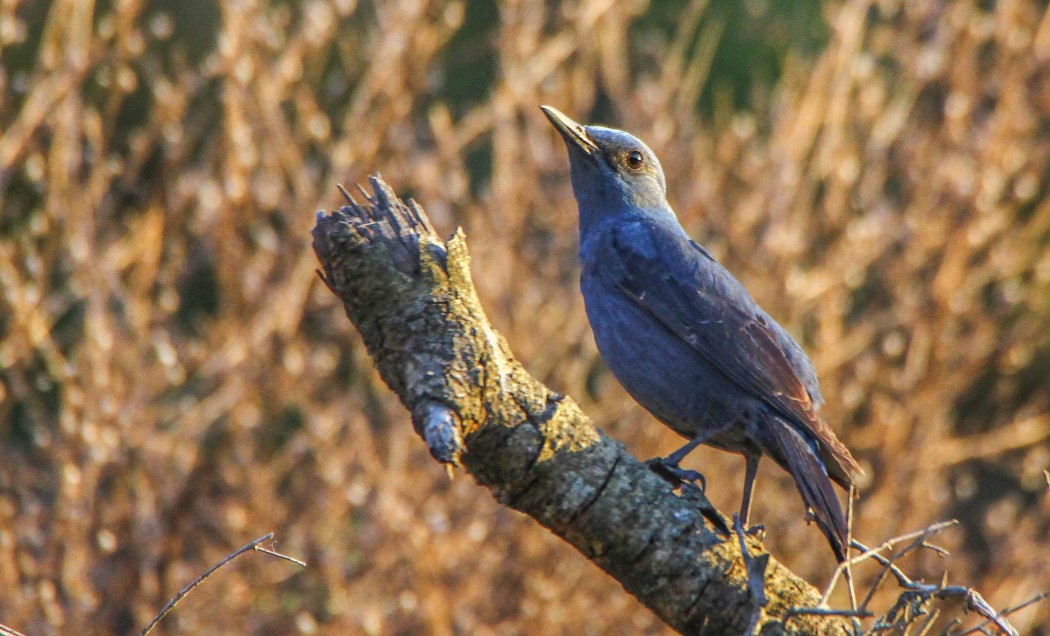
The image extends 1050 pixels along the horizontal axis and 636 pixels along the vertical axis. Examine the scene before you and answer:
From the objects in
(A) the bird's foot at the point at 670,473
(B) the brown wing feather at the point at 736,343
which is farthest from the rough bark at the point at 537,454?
(B) the brown wing feather at the point at 736,343

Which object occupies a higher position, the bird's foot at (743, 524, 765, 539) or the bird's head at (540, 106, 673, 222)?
the bird's head at (540, 106, 673, 222)

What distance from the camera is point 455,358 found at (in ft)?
9.82

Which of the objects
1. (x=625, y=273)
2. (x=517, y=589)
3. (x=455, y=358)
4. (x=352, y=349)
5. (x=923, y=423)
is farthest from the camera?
(x=923, y=423)

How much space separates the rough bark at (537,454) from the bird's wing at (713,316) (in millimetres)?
1029

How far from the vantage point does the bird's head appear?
4.93 metres

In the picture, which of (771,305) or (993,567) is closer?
(771,305)

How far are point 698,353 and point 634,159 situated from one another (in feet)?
3.38

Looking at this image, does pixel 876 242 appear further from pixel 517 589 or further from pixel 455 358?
pixel 455 358

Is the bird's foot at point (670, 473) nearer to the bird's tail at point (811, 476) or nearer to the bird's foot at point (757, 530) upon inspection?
the bird's foot at point (757, 530)

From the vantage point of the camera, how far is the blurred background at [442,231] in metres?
5.90

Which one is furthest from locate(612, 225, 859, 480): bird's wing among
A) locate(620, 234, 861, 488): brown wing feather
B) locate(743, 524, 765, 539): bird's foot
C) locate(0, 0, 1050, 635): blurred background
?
locate(0, 0, 1050, 635): blurred background

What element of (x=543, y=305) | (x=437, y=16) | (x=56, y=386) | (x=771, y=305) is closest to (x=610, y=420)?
(x=543, y=305)

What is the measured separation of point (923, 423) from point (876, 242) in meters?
1.06

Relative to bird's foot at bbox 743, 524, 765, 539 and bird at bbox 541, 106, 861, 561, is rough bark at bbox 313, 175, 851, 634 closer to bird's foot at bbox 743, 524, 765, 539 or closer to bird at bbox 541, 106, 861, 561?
bird's foot at bbox 743, 524, 765, 539
